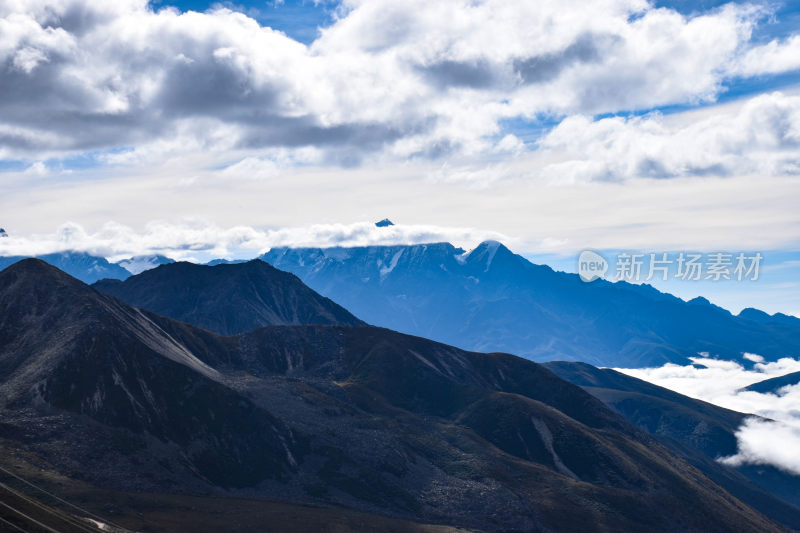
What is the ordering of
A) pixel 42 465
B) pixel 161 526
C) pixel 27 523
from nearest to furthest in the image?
pixel 27 523
pixel 161 526
pixel 42 465

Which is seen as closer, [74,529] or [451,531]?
[74,529]

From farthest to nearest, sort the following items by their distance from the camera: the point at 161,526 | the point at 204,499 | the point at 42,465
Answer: the point at 204,499 < the point at 42,465 < the point at 161,526

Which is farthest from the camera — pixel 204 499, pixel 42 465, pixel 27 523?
pixel 204 499

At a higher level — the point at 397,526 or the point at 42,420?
the point at 42,420

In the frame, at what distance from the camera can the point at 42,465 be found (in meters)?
173

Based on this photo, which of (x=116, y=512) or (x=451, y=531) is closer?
(x=116, y=512)

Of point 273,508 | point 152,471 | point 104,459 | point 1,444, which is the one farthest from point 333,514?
point 1,444

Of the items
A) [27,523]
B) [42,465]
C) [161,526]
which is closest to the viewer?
[27,523]

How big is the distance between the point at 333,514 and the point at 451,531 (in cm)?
3481

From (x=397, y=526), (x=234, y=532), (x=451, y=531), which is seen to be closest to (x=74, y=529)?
(x=234, y=532)

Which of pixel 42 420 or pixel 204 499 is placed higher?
pixel 42 420

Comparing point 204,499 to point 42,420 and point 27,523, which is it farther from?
point 27,523

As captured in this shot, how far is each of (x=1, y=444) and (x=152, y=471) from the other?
3900 cm

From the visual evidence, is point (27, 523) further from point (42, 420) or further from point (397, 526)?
point (397, 526)
